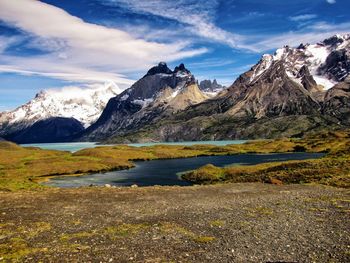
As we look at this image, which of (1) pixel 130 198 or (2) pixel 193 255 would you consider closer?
(2) pixel 193 255

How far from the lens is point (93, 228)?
36812mm

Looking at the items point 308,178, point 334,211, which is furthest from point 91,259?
point 308,178

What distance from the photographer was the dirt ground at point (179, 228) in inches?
1102

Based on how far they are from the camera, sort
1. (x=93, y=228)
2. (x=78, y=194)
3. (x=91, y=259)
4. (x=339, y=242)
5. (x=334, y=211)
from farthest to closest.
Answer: (x=78, y=194) → (x=334, y=211) → (x=93, y=228) → (x=339, y=242) → (x=91, y=259)

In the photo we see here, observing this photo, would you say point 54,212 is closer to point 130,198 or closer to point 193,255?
point 130,198

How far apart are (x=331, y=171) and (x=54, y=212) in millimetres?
58252

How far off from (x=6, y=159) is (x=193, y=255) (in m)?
168

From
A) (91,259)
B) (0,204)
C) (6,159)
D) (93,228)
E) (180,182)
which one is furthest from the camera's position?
(6,159)

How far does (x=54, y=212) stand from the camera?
45.7 meters

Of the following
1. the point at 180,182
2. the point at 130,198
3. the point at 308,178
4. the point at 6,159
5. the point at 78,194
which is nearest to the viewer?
the point at 130,198

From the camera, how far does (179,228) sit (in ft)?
118

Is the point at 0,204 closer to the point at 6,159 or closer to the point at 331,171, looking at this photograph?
the point at 331,171

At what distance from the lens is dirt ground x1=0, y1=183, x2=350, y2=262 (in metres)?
28.0

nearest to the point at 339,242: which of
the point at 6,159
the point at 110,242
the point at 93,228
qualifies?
the point at 110,242
